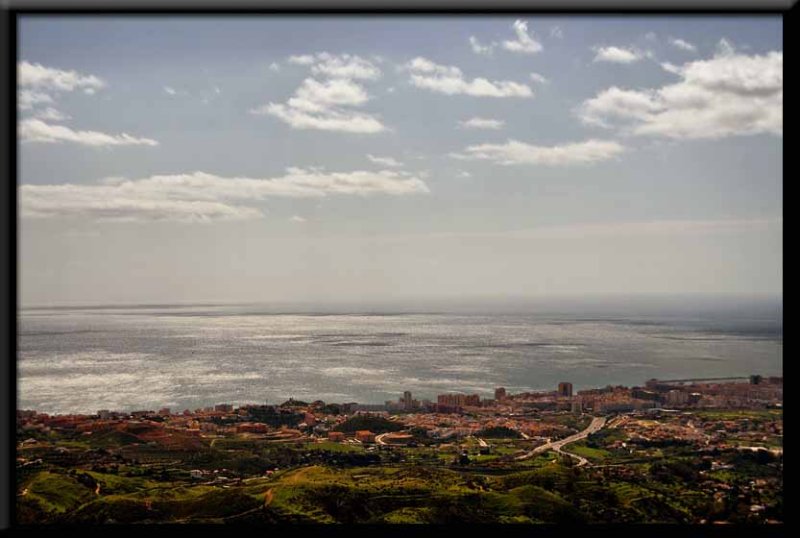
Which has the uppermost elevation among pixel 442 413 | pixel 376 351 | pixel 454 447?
pixel 376 351

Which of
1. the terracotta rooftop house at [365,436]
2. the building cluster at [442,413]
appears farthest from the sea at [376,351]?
the terracotta rooftop house at [365,436]

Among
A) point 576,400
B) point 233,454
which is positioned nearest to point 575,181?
point 576,400

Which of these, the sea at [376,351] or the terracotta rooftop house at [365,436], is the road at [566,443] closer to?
Result: the sea at [376,351]

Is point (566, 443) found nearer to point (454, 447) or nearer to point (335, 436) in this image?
point (454, 447)

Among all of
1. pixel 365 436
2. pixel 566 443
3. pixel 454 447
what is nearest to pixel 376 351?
pixel 365 436

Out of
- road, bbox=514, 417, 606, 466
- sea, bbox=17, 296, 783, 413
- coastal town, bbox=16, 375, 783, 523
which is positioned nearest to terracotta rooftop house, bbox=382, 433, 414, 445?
coastal town, bbox=16, 375, 783, 523

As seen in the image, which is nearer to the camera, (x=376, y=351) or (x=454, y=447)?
(x=454, y=447)
